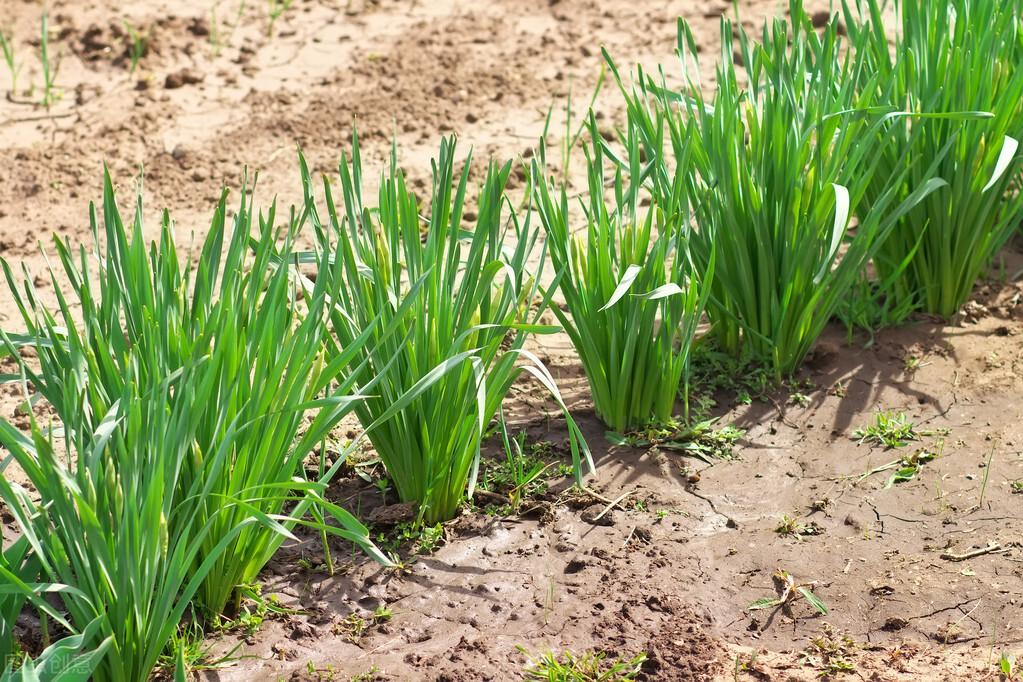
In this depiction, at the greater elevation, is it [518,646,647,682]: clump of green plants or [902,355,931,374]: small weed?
[902,355,931,374]: small weed

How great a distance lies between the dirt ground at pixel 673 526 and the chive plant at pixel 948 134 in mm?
141

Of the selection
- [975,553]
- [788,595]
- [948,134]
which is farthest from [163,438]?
[948,134]

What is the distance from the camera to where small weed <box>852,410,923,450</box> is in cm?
269

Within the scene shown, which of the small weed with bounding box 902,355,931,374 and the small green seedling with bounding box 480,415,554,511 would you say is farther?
the small weed with bounding box 902,355,931,374

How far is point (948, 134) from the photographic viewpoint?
2883 mm

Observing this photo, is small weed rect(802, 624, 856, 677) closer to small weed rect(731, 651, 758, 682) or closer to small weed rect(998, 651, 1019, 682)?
small weed rect(731, 651, 758, 682)

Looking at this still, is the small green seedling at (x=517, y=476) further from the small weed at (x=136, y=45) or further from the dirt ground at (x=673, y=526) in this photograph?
the small weed at (x=136, y=45)

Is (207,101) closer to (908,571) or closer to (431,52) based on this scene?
(431,52)

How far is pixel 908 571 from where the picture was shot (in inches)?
91.7

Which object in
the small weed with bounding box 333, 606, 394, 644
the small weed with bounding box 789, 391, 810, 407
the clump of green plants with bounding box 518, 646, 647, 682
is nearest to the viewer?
the clump of green plants with bounding box 518, 646, 647, 682

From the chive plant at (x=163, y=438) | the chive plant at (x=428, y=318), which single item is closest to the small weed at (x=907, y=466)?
the chive plant at (x=428, y=318)

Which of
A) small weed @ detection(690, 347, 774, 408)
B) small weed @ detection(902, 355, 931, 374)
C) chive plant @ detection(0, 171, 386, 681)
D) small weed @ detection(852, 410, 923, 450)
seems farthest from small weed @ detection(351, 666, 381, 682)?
small weed @ detection(902, 355, 931, 374)

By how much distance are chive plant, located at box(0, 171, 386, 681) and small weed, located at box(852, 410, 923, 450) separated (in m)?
1.24

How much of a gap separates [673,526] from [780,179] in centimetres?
80
